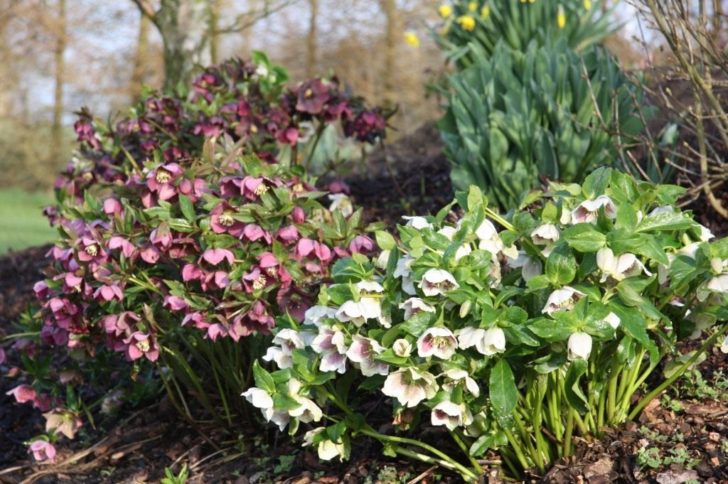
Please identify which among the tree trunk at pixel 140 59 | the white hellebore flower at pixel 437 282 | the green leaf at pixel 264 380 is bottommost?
the green leaf at pixel 264 380

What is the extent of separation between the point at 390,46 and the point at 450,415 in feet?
40.7

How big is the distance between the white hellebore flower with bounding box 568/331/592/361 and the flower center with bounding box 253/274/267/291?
1.00m

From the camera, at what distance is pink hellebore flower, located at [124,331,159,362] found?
8.64ft

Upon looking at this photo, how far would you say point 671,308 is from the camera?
221cm

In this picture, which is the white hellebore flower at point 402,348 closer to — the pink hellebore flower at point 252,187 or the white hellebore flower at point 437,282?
the white hellebore flower at point 437,282

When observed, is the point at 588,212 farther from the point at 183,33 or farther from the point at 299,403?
the point at 183,33

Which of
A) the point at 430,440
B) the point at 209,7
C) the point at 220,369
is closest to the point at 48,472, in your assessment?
the point at 220,369

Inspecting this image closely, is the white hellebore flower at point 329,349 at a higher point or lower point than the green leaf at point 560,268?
lower

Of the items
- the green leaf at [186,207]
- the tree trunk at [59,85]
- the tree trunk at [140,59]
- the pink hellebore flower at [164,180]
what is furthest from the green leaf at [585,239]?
the tree trunk at [59,85]

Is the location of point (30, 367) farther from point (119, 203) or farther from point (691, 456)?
point (691, 456)

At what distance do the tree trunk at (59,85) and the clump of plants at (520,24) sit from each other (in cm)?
1105

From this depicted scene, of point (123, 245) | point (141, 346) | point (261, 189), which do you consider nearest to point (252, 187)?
point (261, 189)

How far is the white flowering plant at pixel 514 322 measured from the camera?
194 cm

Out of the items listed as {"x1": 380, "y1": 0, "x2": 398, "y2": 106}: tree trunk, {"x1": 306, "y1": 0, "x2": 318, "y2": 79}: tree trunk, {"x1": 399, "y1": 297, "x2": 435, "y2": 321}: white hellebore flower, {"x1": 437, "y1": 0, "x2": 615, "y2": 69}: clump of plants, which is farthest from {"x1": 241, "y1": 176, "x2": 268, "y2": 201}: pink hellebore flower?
{"x1": 306, "y1": 0, "x2": 318, "y2": 79}: tree trunk
